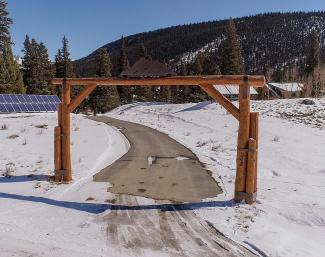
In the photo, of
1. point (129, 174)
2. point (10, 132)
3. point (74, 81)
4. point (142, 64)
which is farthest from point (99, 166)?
point (10, 132)

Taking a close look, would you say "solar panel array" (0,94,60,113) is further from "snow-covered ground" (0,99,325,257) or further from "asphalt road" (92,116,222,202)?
"asphalt road" (92,116,222,202)

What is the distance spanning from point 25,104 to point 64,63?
3512cm

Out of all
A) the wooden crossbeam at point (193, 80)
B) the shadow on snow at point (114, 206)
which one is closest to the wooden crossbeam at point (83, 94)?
the wooden crossbeam at point (193, 80)

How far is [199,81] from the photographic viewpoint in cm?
1016

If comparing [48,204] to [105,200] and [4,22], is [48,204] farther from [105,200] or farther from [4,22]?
[4,22]

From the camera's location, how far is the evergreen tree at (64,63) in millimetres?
68000

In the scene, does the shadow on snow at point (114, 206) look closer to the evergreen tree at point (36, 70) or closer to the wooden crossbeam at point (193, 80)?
the wooden crossbeam at point (193, 80)

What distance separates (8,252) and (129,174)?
6448 millimetres

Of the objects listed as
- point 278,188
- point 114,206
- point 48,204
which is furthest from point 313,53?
point 48,204

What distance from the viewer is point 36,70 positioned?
62.6 m

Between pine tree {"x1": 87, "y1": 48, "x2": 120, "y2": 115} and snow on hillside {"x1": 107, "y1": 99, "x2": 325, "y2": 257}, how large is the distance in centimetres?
3805

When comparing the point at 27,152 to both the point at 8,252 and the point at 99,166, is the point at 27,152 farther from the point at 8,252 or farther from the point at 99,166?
the point at 8,252

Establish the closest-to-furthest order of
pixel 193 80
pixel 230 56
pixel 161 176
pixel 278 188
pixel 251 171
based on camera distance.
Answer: pixel 251 171 < pixel 193 80 < pixel 278 188 < pixel 161 176 < pixel 230 56

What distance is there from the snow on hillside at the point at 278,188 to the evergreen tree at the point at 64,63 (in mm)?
44536
